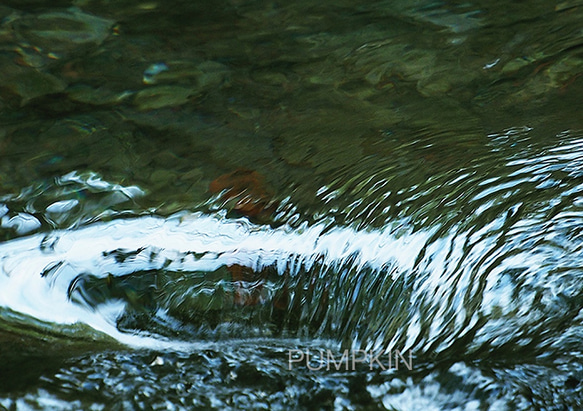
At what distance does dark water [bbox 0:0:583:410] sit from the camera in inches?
63.5

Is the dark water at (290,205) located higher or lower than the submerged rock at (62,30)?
lower

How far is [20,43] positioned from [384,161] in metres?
1.88

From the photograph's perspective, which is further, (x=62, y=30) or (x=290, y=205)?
(x=62, y=30)

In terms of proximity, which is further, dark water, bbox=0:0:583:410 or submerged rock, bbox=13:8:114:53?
submerged rock, bbox=13:8:114:53

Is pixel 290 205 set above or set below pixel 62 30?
below

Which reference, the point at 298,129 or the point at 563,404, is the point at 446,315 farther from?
the point at 298,129

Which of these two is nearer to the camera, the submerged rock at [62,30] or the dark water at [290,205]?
the dark water at [290,205]

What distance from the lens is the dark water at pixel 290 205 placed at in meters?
1.61

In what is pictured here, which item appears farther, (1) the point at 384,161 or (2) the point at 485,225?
(1) the point at 384,161

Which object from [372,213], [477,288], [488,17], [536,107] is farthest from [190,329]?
[488,17]

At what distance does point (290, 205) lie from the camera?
2.39 metres

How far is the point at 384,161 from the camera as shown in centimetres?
250

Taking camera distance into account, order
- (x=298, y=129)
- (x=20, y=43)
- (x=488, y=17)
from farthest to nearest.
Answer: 1. (x=488, y=17)
2. (x=20, y=43)
3. (x=298, y=129)

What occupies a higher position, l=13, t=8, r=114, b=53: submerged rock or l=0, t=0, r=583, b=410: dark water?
l=13, t=8, r=114, b=53: submerged rock
